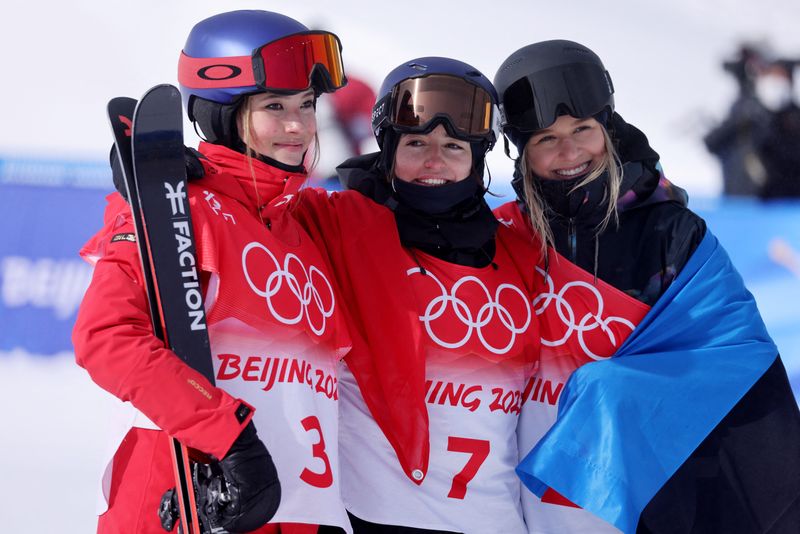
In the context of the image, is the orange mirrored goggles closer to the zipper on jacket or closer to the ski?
the zipper on jacket

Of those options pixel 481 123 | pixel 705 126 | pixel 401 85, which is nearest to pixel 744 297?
pixel 481 123

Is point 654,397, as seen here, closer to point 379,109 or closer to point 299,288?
point 299,288

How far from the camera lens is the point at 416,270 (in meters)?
3.01

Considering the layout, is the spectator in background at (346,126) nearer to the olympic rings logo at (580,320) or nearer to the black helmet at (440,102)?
the black helmet at (440,102)

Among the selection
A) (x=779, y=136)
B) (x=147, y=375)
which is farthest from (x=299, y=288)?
(x=779, y=136)

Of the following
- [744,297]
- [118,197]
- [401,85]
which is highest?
[401,85]

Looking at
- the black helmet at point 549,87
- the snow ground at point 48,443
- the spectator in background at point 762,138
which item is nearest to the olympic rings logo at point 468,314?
the black helmet at point 549,87

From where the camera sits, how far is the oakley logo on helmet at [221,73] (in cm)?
269

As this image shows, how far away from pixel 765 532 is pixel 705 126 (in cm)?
485

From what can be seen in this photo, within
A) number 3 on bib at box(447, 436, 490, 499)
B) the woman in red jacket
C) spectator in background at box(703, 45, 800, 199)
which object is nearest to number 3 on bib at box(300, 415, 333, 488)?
the woman in red jacket

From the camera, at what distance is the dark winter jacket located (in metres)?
3.15

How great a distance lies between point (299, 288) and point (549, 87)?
1.19 metres

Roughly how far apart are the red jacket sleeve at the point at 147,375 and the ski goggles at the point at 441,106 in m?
1.19

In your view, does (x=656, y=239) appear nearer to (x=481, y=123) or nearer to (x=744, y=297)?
(x=744, y=297)
